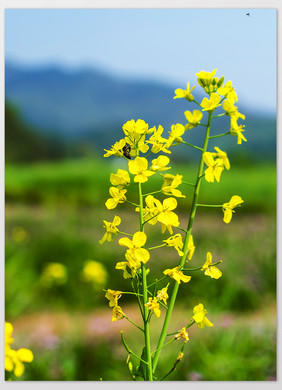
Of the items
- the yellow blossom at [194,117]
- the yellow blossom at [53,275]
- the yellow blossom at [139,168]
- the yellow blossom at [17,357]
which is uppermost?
the yellow blossom at [194,117]

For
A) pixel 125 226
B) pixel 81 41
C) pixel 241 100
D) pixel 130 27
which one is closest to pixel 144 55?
pixel 130 27

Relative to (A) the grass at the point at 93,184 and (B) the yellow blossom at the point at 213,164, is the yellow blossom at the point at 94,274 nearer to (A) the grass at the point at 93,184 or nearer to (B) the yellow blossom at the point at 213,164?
(A) the grass at the point at 93,184

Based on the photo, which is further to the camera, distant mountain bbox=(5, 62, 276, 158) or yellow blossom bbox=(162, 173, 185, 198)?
distant mountain bbox=(5, 62, 276, 158)

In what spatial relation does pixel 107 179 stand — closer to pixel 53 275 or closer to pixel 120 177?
pixel 53 275

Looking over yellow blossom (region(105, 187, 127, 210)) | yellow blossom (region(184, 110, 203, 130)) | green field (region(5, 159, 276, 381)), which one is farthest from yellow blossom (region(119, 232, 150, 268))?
green field (region(5, 159, 276, 381))

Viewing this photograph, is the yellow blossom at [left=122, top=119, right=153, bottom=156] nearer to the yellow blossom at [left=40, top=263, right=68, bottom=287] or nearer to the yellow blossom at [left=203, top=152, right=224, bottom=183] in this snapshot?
the yellow blossom at [left=203, top=152, right=224, bottom=183]

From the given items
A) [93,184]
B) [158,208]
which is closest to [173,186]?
[158,208]

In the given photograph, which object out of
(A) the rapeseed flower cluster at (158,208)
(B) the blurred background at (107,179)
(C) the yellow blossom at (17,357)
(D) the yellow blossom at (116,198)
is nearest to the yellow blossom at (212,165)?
(A) the rapeseed flower cluster at (158,208)
